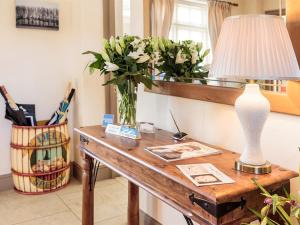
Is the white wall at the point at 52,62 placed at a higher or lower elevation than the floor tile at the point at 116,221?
higher

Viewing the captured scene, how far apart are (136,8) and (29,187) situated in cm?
191

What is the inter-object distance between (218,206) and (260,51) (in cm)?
54

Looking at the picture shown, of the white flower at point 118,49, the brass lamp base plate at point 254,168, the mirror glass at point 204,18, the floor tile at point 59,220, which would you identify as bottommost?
the floor tile at point 59,220

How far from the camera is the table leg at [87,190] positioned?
200 cm

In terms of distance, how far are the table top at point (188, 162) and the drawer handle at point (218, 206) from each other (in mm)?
25

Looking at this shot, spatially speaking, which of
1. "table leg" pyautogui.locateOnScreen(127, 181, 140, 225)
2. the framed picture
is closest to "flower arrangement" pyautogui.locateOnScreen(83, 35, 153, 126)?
"table leg" pyautogui.locateOnScreen(127, 181, 140, 225)

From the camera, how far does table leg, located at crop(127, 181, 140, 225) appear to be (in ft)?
7.37

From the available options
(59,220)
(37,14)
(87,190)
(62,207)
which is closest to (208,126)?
(87,190)

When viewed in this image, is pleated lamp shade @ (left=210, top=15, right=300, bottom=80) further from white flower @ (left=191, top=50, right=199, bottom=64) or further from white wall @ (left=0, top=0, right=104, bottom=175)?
white wall @ (left=0, top=0, right=104, bottom=175)

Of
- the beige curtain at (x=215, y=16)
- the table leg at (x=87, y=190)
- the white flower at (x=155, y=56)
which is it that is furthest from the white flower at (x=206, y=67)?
the table leg at (x=87, y=190)

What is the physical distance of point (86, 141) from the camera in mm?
1940

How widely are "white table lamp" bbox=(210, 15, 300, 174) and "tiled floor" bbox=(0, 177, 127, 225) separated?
170 cm

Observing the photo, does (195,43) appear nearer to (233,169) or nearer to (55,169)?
(233,169)

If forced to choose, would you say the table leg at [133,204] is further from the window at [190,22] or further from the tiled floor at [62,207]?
the window at [190,22]
